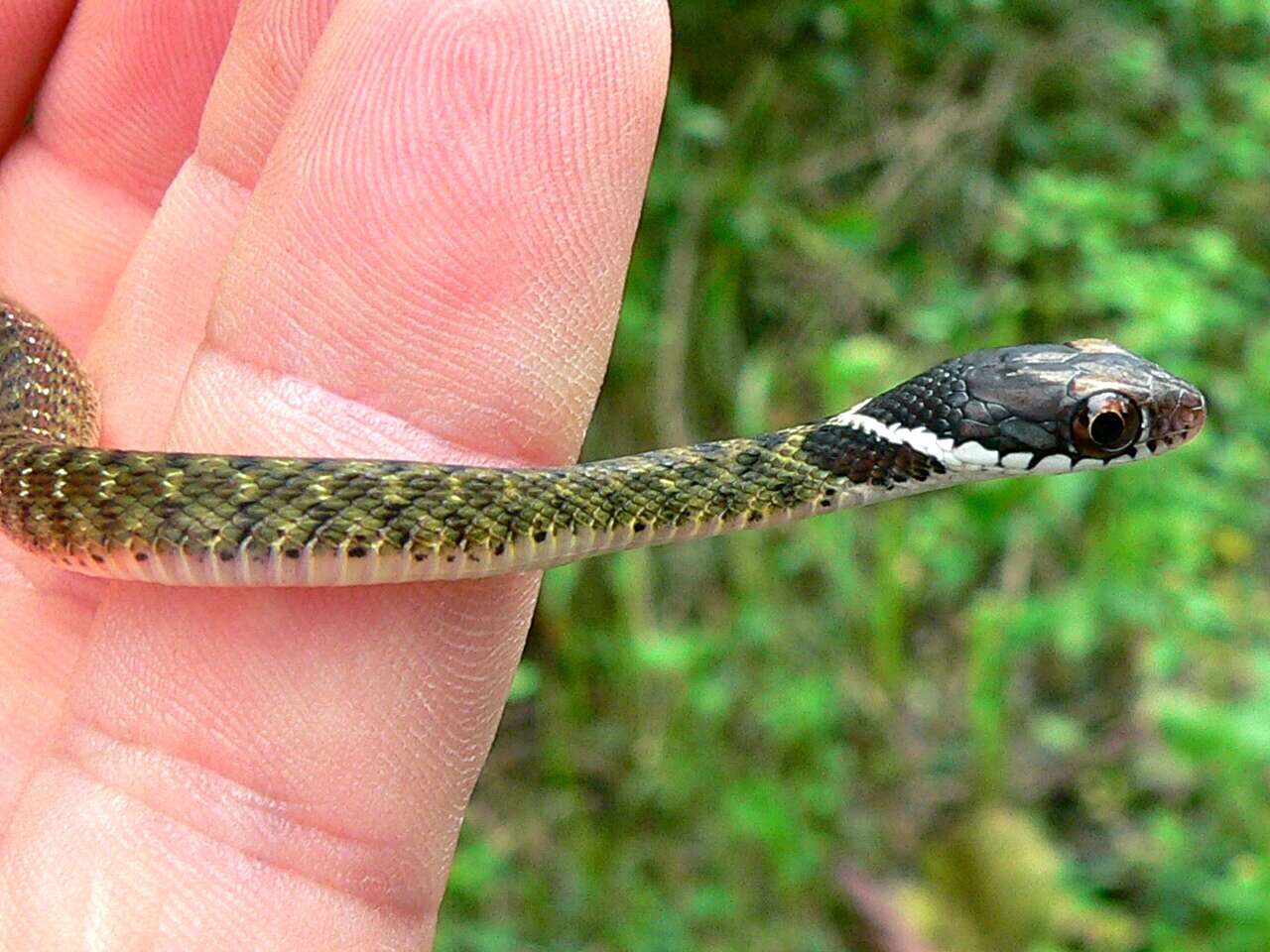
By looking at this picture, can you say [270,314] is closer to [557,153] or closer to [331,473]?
[331,473]

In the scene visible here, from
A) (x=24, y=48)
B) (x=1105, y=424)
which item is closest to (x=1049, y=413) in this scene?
(x=1105, y=424)

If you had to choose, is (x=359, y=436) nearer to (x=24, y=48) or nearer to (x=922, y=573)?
(x=24, y=48)

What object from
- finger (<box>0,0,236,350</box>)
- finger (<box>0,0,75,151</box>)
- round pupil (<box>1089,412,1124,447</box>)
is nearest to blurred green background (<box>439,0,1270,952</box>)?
round pupil (<box>1089,412,1124,447</box>)

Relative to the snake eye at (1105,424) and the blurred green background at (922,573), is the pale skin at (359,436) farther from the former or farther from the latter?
the blurred green background at (922,573)

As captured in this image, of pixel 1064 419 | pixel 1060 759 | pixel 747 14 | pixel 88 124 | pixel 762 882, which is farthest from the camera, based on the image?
pixel 747 14

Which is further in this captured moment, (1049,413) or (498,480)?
(1049,413)

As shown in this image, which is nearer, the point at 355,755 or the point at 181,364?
the point at 355,755

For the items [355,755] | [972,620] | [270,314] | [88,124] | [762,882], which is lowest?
[762,882]

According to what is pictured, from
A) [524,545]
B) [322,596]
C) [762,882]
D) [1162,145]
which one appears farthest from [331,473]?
[1162,145]
